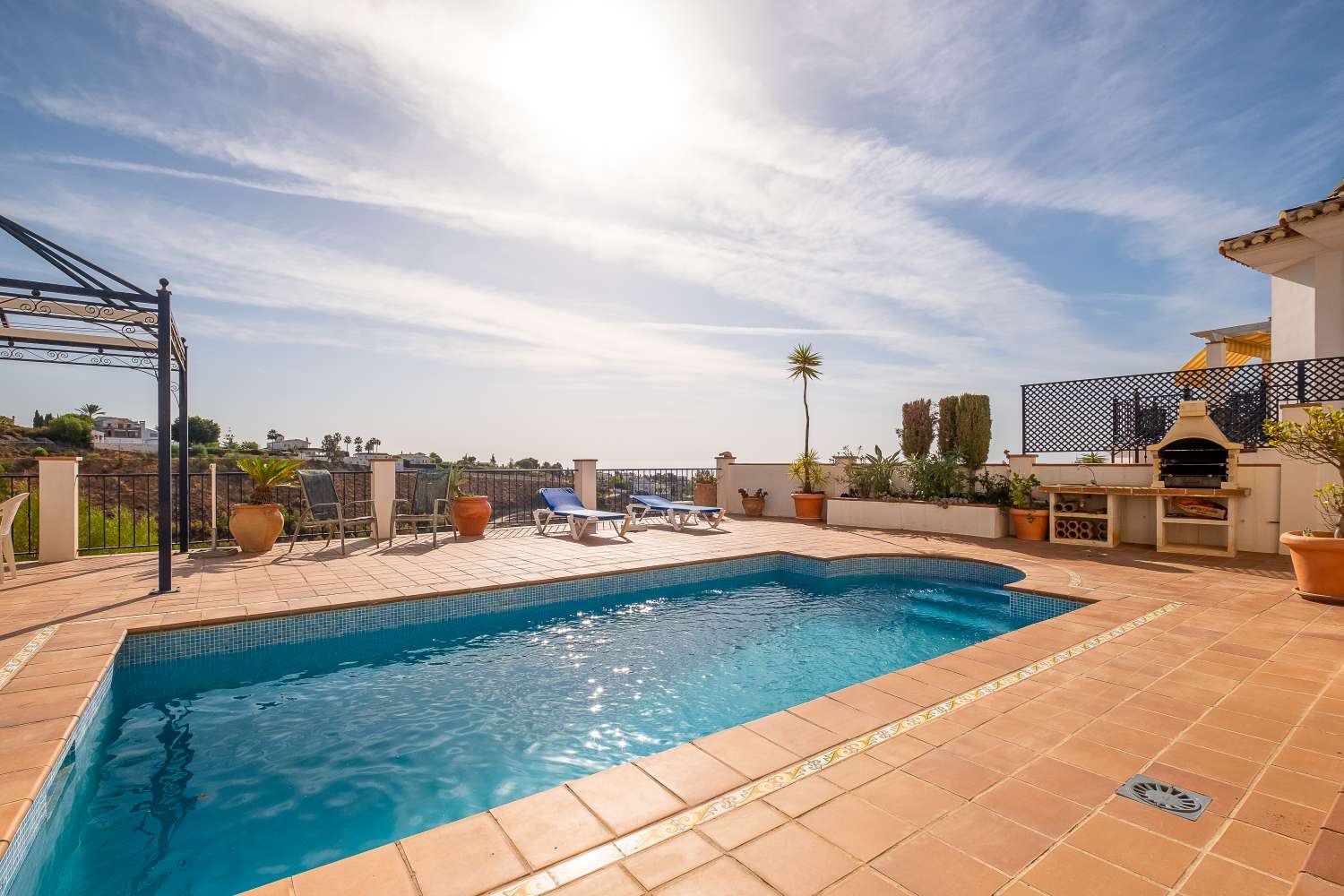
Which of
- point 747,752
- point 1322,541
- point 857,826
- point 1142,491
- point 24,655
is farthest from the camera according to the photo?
point 1142,491

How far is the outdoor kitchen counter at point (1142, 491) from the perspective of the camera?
6.64m

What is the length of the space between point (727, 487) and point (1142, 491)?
716 cm

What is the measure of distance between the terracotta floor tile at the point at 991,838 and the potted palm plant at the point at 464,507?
7.84m

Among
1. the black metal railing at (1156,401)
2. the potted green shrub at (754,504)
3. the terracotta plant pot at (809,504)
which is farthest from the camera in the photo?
the potted green shrub at (754,504)

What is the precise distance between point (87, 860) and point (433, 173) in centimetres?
728

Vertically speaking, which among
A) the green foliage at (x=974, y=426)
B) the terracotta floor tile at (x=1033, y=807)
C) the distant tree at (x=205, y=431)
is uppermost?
the distant tree at (x=205, y=431)

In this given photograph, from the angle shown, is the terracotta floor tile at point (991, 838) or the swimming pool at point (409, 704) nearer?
the terracotta floor tile at point (991, 838)

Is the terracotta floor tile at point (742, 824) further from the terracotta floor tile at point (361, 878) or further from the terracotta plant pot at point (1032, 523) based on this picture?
the terracotta plant pot at point (1032, 523)

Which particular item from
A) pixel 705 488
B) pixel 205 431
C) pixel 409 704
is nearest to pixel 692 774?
pixel 409 704

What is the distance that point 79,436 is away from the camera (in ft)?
85.8

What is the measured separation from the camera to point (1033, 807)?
1.87 meters

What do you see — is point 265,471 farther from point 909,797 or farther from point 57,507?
point 909,797

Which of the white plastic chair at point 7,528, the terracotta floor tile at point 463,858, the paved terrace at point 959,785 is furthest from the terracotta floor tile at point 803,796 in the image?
the white plastic chair at point 7,528

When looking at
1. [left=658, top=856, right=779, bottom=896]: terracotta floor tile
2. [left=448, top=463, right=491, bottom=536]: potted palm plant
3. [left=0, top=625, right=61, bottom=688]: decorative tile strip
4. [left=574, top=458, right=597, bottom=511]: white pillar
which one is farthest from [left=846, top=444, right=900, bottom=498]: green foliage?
[left=0, top=625, right=61, bottom=688]: decorative tile strip
